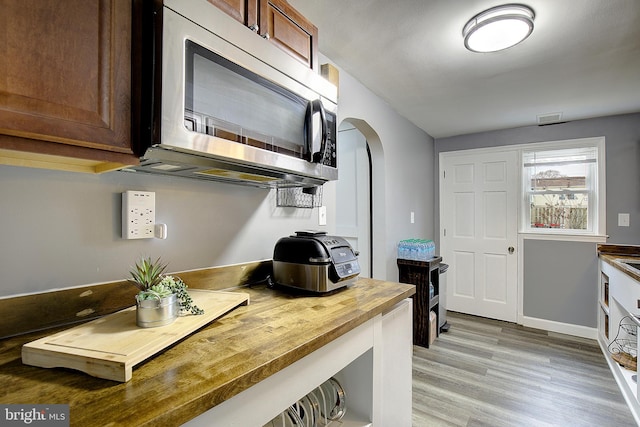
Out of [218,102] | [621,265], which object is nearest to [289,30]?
[218,102]

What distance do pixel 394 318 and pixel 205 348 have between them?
0.85 m

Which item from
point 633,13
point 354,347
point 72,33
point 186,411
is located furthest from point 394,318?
point 633,13

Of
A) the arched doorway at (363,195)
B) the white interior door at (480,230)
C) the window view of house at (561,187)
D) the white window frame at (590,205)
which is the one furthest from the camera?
the white interior door at (480,230)

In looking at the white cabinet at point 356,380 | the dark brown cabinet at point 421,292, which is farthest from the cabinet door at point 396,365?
the dark brown cabinet at point 421,292

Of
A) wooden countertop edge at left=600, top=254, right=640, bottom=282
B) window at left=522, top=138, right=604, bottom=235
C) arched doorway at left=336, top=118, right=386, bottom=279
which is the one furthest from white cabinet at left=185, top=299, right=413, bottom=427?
window at left=522, top=138, right=604, bottom=235

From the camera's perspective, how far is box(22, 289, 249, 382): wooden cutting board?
60 cm

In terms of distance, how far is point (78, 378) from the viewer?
60 centimetres

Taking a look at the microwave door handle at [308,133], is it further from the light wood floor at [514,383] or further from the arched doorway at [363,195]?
the light wood floor at [514,383]

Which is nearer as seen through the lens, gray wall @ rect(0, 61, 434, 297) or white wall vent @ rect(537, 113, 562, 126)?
gray wall @ rect(0, 61, 434, 297)

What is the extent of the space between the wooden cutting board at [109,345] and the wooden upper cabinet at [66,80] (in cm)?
41

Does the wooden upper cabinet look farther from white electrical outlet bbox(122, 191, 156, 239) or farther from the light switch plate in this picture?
the light switch plate

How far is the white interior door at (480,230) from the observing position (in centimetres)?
355

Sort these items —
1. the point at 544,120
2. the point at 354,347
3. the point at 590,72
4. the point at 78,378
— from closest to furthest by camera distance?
the point at 78,378 → the point at 354,347 → the point at 590,72 → the point at 544,120

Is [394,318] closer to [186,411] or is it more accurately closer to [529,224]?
[186,411]
